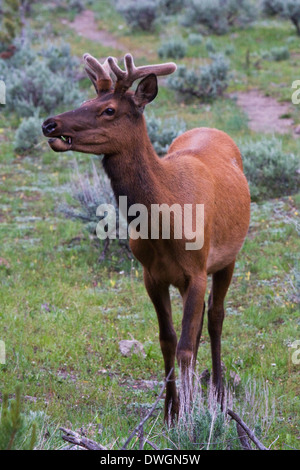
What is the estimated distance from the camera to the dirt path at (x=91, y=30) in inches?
847

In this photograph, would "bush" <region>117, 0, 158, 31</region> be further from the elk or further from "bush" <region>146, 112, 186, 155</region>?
the elk

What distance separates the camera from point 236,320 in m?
6.96

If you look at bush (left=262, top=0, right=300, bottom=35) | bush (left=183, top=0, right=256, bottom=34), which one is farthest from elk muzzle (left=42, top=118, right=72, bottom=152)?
bush (left=183, top=0, right=256, bottom=34)

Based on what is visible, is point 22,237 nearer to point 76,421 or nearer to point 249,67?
point 76,421

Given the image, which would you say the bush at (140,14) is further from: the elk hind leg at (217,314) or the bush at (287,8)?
the elk hind leg at (217,314)

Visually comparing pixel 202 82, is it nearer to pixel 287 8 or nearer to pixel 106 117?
pixel 287 8

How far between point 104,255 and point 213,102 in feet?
24.5

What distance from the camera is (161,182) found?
466cm

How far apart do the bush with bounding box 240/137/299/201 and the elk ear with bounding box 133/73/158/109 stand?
17.9ft

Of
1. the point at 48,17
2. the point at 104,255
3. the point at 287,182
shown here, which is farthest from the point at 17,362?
the point at 48,17

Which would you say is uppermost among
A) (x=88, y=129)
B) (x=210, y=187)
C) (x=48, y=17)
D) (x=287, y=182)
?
(x=48, y=17)

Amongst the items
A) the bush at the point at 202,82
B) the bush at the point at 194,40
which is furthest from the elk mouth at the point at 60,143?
the bush at the point at 194,40

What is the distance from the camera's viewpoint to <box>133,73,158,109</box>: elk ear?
445 cm

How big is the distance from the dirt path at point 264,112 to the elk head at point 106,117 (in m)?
8.45
